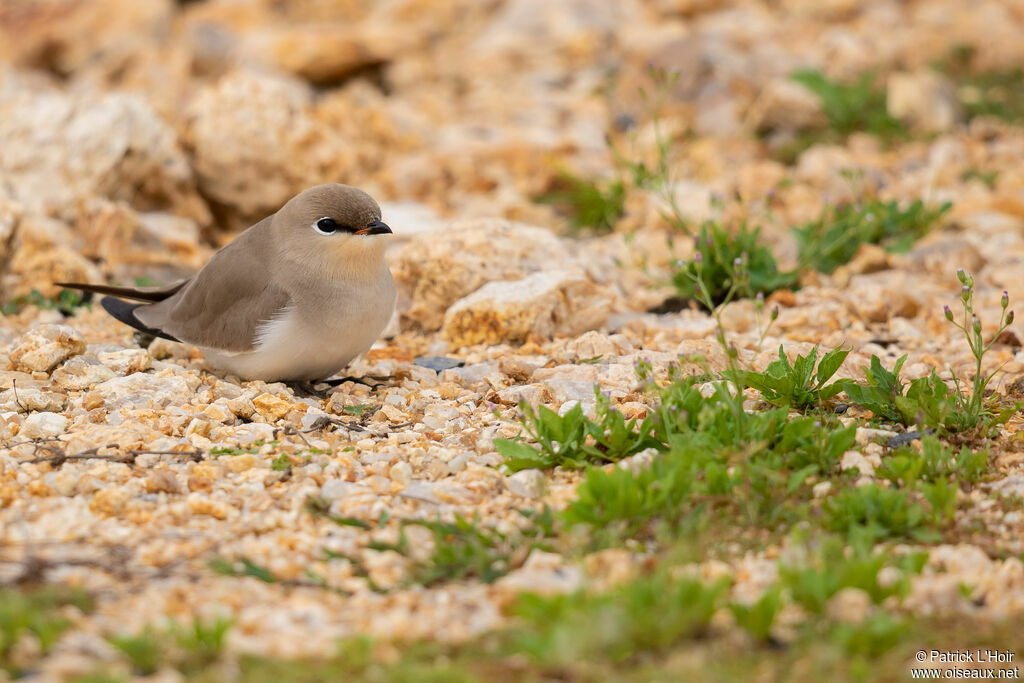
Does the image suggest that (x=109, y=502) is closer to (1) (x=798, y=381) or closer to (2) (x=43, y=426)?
(2) (x=43, y=426)

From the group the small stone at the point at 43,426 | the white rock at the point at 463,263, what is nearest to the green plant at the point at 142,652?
the small stone at the point at 43,426

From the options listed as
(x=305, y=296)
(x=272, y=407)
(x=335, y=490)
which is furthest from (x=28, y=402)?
(x=335, y=490)

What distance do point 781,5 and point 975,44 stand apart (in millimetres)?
2174

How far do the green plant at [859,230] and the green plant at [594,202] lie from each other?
51.9 inches

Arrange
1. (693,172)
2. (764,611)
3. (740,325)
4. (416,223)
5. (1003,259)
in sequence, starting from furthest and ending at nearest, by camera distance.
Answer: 1. (693,172)
2. (416,223)
3. (1003,259)
4. (740,325)
5. (764,611)

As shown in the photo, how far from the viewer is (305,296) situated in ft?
16.4

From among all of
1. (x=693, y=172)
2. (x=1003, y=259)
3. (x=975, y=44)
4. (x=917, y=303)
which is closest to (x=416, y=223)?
(x=693, y=172)

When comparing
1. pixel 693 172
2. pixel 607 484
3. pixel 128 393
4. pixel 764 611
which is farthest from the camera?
pixel 693 172

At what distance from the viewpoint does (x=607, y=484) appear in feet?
11.6

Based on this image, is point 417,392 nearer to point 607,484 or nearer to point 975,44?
point 607,484

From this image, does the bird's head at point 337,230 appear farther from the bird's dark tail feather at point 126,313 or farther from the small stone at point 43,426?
the small stone at point 43,426

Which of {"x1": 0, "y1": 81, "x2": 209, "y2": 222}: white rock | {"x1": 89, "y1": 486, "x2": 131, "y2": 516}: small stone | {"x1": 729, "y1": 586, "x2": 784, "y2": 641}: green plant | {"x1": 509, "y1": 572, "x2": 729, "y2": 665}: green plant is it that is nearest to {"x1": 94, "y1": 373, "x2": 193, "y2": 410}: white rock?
{"x1": 89, "y1": 486, "x2": 131, "y2": 516}: small stone

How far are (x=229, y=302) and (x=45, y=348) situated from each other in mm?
834

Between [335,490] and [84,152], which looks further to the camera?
[84,152]
